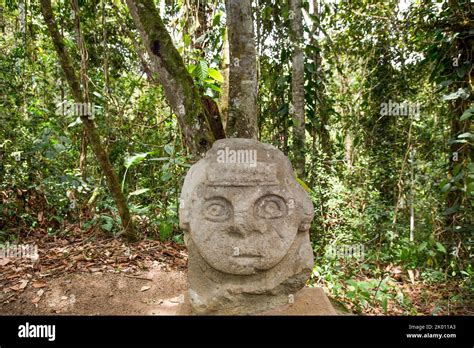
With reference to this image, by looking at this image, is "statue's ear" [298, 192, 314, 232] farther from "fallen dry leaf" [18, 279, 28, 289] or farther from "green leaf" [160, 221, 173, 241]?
"fallen dry leaf" [18, 279, 28, 289]

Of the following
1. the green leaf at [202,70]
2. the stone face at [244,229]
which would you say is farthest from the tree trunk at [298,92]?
the stone face at [244,229]

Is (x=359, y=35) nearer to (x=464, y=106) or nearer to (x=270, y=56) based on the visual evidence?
(x=270, y=56)

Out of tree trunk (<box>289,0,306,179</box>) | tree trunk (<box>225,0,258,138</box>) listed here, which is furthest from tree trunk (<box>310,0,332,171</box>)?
tree trunk (<box>225,0,258,138</box>)

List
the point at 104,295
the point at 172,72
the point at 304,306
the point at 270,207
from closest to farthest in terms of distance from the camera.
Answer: the point at 270,207
the point at 304,306
the point at 172,72
the point at 104,295

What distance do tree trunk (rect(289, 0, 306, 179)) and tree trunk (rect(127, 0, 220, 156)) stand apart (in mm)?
1225

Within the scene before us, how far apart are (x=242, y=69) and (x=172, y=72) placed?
652mm

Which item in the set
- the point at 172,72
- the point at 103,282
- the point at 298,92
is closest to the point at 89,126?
the point at 172,72

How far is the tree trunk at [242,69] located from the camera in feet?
11.4

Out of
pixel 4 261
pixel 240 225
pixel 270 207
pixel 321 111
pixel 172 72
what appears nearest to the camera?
pixel 240 225

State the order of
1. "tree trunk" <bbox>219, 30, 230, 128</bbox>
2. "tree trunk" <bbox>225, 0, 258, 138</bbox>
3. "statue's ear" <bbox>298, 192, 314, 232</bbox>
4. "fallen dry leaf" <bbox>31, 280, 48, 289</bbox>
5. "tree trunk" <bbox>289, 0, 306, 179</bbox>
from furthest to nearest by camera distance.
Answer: "tree trunk" <bbox>219, 30, 230, 128</bbox> → "tree trunk" <bbox>289, 0, 306, 179</bbox> → "fallen dry leaf" <bbox>31, 280, 48, 289</bbox> → "tree trunk" <bbox>225, 0, 258, 138</bbox> → "statue's ear" <bbox>298, 192, 314, 232</bbox>

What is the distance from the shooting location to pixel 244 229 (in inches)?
94.7

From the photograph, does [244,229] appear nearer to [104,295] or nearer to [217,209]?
[217,209]

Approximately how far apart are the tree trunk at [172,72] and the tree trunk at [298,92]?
4.02ft

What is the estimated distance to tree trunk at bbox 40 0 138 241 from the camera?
3801mm
